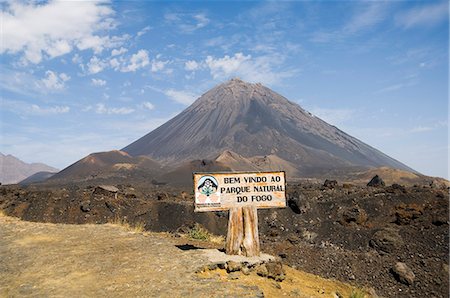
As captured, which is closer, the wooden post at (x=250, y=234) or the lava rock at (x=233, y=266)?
the lava rock at (x=233, y=266)

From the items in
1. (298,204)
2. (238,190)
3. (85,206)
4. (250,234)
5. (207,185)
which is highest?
(207,185)

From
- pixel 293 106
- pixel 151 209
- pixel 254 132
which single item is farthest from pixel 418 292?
pixel 293 106

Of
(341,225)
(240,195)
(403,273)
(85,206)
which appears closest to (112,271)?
(240,195)

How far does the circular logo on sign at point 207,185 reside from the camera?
31.4 feet

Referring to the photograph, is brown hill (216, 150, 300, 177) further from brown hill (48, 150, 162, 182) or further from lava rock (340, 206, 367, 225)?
lava rock (340, 206, 367, 225)

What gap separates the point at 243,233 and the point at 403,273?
5215 mm

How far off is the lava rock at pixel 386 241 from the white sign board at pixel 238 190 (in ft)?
18.9

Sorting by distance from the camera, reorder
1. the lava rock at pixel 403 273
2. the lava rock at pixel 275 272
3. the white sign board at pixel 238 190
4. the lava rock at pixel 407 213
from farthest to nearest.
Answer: the lava rock at pixel 407 213, the lava rock at pixel 403 273, the white sign board at pixel 238 190, the lava rock at pixel 275 272

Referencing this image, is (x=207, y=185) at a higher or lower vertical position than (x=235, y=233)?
higher

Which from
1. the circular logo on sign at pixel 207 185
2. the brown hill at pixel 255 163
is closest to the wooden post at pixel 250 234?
the circular logo on sign at pixel 207 185

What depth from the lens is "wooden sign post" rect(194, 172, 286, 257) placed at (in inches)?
372

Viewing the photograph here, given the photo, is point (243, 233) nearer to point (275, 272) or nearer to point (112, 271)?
point (275, 272)

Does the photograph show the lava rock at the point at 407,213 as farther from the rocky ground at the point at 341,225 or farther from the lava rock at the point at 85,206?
the lava rock at the point at 85,206

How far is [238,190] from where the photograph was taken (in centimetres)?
967
